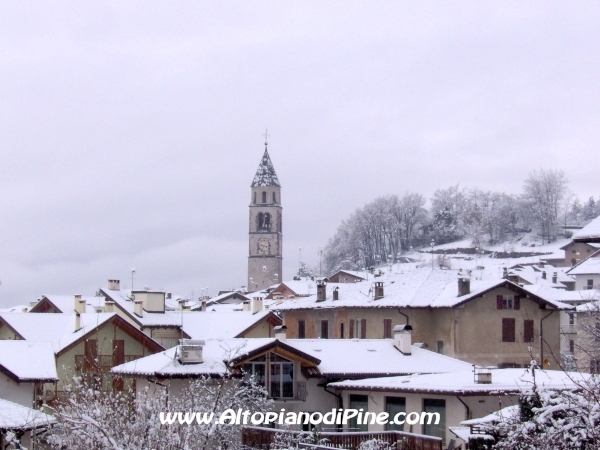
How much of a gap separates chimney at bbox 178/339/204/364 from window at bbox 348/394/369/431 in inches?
202

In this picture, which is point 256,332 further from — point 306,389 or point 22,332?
point 306,389

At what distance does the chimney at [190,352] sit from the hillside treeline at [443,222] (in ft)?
373

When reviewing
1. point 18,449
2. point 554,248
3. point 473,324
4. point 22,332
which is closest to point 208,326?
point 22,332

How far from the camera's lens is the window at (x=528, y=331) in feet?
163

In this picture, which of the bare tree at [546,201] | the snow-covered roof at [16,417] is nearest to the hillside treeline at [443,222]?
the bare tree at [546,201]

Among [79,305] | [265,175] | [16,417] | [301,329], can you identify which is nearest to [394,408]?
[16,417]

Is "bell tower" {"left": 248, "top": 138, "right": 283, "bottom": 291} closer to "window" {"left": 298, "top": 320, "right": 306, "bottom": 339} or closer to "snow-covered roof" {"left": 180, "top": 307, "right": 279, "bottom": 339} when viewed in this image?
"snow-covered roof" {"left": 180, "top": 307, "right": 279, "bottom": 339}

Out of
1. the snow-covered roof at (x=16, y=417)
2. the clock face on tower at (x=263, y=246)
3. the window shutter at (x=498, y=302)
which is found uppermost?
the clock face on tower at (x=263, y=246)

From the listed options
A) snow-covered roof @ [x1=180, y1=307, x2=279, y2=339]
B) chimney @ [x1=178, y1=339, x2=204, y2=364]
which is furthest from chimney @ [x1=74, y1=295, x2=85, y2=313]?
chimney @ [x1=178, y1=339, x2=204, y2=364]

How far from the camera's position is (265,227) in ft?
506

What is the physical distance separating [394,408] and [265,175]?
126 metres

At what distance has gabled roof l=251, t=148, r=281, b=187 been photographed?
156m

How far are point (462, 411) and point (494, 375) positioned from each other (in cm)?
250

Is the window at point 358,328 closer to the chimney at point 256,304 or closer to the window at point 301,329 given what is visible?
the window at point 301,329
